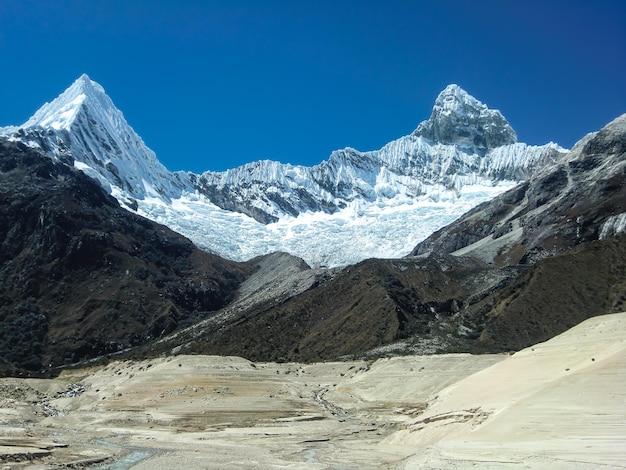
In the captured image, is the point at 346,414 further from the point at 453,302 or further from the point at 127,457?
the point at 453,302

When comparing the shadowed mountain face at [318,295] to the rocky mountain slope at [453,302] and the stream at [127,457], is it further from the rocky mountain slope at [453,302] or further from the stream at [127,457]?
the stream at [127,457]

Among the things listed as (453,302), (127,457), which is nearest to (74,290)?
(453,302)

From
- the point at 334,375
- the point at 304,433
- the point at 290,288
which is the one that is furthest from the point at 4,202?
the point at 304,433

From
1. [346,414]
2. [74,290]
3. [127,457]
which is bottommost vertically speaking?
[346,414]

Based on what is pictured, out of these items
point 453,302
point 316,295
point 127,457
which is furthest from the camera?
point 316,295

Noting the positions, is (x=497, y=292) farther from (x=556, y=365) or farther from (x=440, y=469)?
(x=440, y=469)

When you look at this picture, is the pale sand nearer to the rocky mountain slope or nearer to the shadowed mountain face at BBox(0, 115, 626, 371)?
the rocky mountain slope

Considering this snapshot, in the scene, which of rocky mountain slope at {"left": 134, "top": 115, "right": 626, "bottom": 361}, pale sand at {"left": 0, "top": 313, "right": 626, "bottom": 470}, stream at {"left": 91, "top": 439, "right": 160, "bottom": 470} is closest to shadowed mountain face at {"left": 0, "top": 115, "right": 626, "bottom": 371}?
rocky mountain slope at {"left": 134, "top": 115, "right": 626, "bottom": 361}
